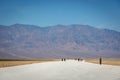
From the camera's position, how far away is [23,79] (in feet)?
51.1

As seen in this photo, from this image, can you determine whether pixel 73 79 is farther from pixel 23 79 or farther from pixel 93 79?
pixel 23 79

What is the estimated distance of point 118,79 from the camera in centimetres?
1544

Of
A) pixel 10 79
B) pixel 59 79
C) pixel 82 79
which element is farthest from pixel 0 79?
pixel 82 79

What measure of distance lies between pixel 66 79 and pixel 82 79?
835 millimetres

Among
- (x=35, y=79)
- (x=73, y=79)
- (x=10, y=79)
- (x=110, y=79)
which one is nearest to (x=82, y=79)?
(x=73, y=79)

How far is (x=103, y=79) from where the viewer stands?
15.5m

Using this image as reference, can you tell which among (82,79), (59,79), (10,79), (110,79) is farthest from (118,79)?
(10,79)

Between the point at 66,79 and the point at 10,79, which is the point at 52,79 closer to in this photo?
the point at 66,79

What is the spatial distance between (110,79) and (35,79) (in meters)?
3.95

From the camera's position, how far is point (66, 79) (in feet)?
50.6

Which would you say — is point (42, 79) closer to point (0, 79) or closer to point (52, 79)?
point (52, 79)

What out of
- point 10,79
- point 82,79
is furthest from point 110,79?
point 10,79

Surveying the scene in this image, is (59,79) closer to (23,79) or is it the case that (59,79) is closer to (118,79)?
(23,79)

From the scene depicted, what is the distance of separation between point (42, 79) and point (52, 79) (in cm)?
54
